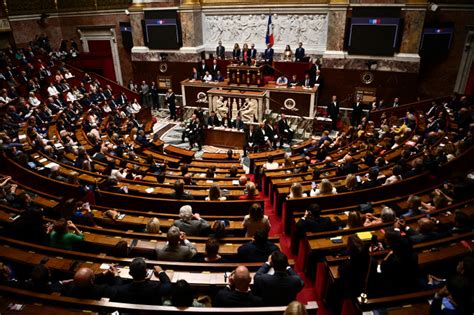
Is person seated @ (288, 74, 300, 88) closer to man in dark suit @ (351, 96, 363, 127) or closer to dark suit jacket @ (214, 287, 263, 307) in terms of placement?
man in dark suit @ (351, 96, 363, 127)

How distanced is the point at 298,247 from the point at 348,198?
1.40m

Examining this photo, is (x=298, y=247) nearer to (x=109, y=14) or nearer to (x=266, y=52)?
(x=266, y=52)

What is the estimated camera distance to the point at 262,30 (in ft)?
53.8

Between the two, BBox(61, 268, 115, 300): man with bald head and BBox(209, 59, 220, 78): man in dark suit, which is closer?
BBox(61, 268, 115, 300): man with bald head

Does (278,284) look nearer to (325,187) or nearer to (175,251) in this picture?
(175,251)

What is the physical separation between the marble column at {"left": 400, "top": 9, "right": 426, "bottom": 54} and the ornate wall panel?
3351 mm

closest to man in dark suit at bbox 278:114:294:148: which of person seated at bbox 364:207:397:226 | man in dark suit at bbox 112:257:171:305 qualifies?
person seated at bbox 364:207:397:226

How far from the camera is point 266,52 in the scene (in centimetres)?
1539

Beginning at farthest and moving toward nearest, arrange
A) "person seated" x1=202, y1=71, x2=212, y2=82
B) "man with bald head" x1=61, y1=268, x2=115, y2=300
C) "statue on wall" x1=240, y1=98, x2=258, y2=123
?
1. "person seated" x1=202, y1=71, x2=212, y2=82
2. "statue on wall" x1=240, y1=98, x2=258, y2=123
3. "man with bald head" x1=61, y1=268, x2=115, y2=300

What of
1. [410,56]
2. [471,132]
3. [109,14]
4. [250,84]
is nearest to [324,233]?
[471,132]

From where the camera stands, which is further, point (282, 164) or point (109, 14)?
point (109, 14)

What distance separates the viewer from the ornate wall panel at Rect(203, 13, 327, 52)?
50.5 ft

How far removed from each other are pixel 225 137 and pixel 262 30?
6.71 metres

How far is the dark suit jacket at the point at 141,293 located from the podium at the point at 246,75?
12233 millimetres
